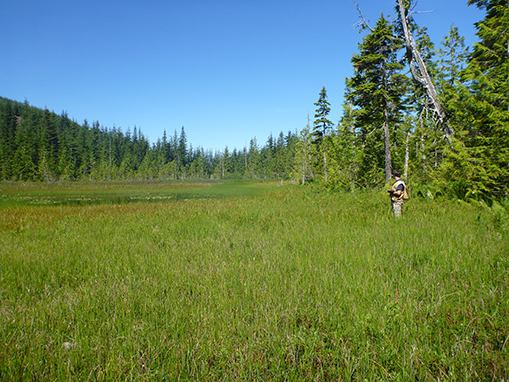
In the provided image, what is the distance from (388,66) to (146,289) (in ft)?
71.6

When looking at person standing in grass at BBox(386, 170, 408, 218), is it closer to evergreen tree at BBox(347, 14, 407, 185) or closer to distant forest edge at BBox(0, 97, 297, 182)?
evergreen tree at BBox(347, 14, 407, 185)

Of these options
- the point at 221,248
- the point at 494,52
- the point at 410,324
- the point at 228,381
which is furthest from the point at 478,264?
the point at 494,52

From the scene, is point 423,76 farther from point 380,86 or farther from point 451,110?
point 380,86

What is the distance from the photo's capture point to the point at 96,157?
100438 mm

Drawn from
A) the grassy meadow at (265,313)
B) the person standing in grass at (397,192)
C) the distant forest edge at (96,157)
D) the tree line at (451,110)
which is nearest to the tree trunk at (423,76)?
the tree line at (451,110)

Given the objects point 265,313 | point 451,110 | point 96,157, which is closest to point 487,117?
point 451,110

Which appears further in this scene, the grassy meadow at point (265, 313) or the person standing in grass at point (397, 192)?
the person standing in grass at point (397, 192)

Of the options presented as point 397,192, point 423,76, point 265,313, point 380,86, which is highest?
point 380,86

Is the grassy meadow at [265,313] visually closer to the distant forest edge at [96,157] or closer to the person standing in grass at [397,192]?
the person standing in grass at [397,192]

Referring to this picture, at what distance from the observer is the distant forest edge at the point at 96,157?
6812 cm

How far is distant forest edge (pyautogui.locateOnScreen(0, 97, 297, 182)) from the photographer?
2682 inches

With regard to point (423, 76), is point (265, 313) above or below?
below

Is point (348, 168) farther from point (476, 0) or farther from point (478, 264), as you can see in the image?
point (478, 264)

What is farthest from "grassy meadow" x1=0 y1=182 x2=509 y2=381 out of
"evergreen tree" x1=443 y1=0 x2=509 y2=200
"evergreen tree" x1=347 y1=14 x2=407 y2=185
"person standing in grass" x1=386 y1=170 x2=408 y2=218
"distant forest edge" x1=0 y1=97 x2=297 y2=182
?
"distant forest edge" x1=0 y1=97 x2=297 y2=182
